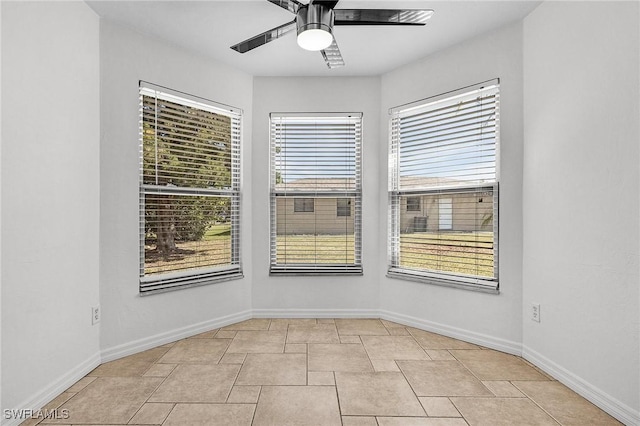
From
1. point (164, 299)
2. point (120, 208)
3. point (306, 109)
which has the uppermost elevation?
point (306, 109)

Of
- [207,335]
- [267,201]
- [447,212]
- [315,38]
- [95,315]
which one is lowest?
[207,335]

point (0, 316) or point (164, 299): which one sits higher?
point (0, 316)

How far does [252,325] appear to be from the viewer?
3.28m

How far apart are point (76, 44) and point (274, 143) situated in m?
1.74

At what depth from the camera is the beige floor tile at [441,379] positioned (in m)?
2.06

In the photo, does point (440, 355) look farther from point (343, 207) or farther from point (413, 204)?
point (343, 207)

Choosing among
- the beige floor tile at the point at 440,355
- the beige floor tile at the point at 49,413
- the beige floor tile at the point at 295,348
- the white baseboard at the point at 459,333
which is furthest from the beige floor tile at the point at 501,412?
the beige floor tile at the point at 49,413

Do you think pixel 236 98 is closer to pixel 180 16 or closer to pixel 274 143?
pixel 274 143

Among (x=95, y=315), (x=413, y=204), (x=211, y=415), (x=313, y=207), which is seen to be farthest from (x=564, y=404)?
(x=95, y=315)

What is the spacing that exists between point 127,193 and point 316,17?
1.87 meters

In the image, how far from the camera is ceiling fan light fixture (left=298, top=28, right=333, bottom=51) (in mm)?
1940

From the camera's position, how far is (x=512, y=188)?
2.62m

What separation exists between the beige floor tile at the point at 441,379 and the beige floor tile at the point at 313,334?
0.70 meters

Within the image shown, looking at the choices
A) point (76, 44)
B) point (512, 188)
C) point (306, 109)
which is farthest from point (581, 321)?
point (76, 44)
